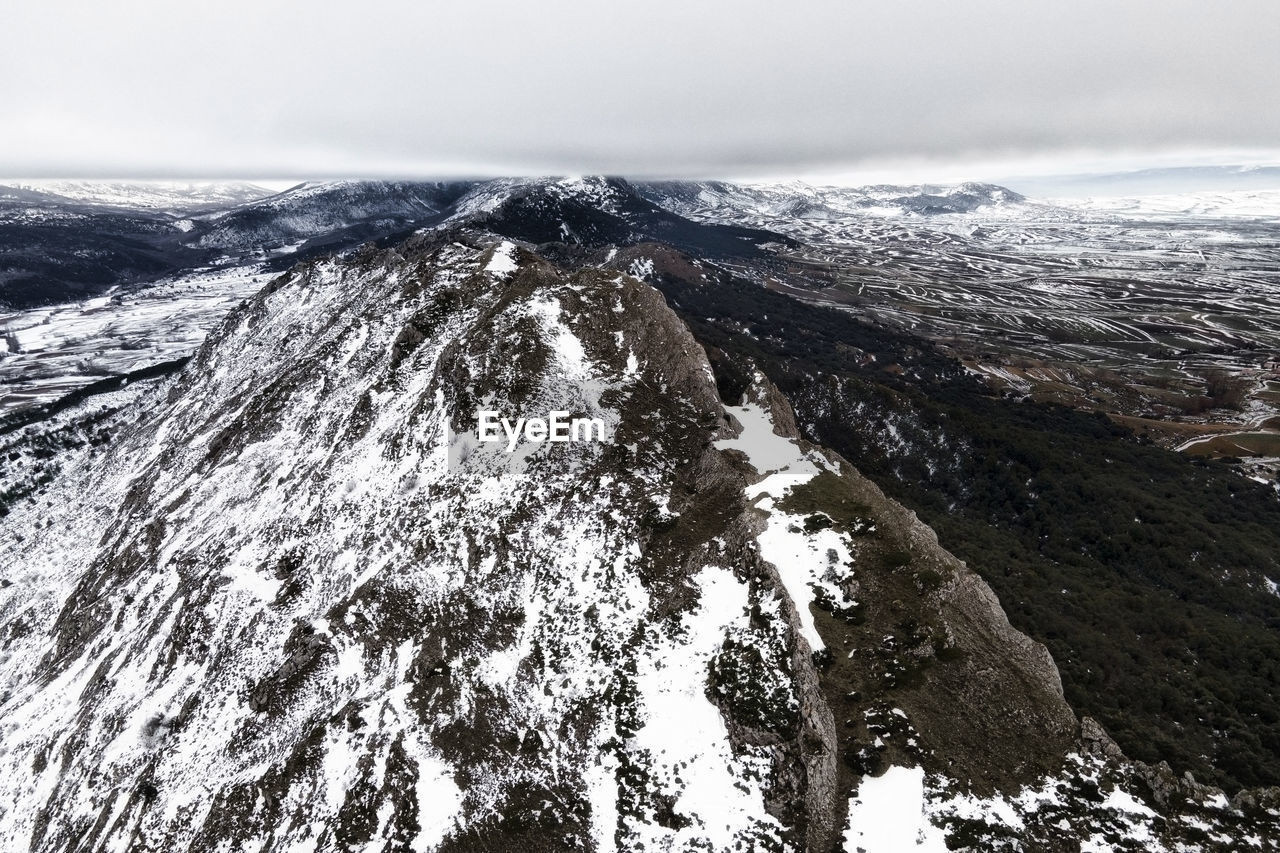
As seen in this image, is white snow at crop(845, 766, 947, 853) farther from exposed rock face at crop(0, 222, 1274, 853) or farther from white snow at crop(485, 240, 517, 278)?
white snow at crop(485, 240, 517, 278)

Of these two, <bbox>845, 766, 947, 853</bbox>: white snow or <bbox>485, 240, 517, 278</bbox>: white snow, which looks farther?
<bbox>485, 240, 517, 278</bbox>: white snow

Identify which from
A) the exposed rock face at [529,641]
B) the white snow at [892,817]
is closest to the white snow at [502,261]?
the exposed rock face at [529,641]

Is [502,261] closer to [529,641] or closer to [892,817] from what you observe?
[529,641]

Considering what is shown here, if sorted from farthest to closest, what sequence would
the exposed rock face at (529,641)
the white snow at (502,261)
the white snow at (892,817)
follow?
the white snow at (502,261), the exposed rock face at (529,641), the white snow at (892,817)

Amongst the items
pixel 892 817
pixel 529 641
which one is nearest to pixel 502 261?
pixel 529 641

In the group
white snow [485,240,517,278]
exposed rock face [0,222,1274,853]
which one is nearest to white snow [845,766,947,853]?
exposed rock face [0,222,1274,853]

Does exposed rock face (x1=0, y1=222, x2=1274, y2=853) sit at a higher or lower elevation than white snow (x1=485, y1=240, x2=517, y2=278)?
lower

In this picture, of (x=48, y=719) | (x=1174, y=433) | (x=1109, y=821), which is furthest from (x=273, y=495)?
(x=1174, y=433)

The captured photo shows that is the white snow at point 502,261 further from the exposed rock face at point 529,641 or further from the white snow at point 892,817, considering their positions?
the white snow at point 892,817

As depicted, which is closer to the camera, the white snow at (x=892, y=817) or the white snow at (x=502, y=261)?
the white snow at (x=892, y=817)
